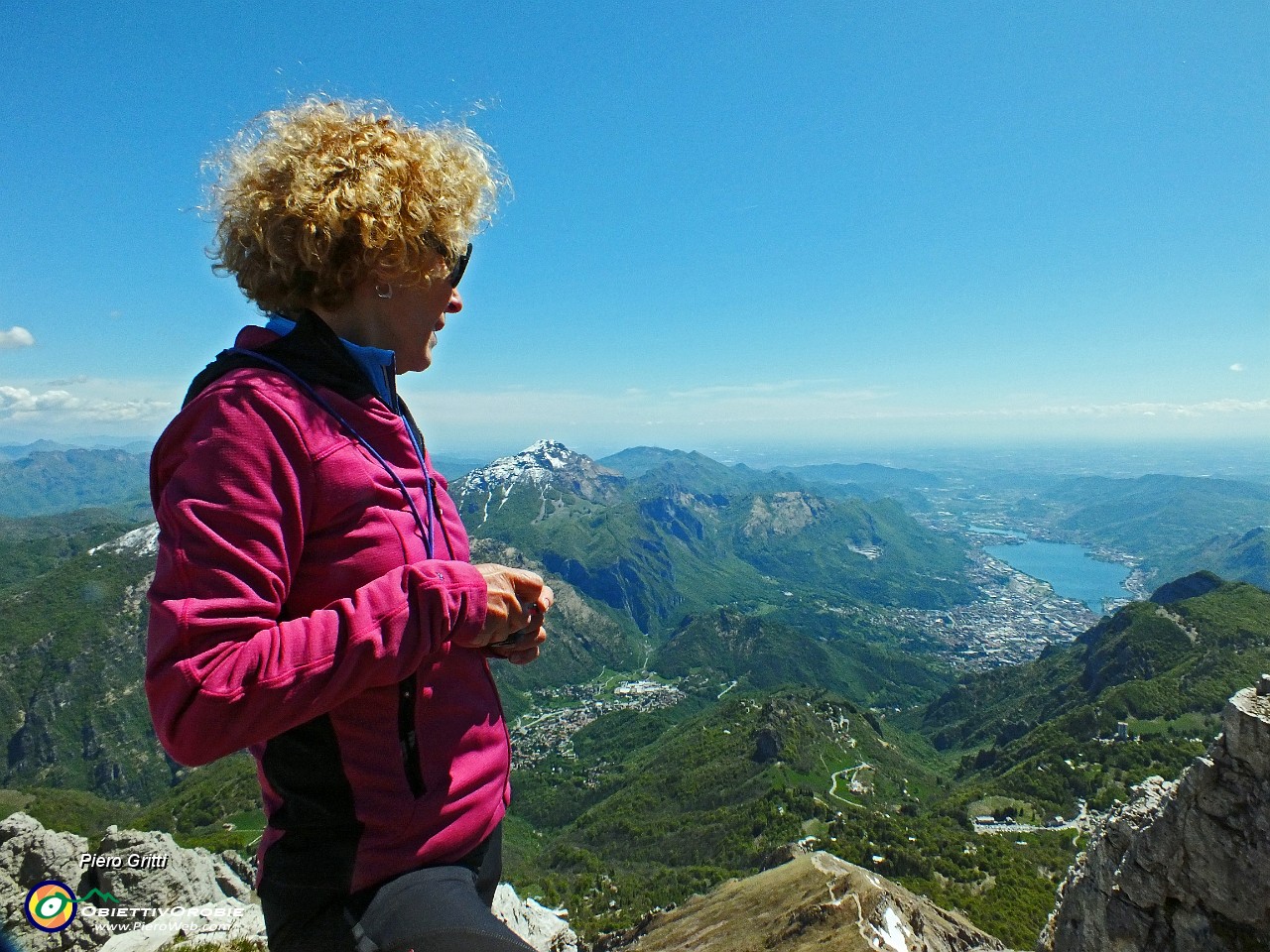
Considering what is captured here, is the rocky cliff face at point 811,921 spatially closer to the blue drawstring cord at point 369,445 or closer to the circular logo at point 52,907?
the circular logo at point 52,907

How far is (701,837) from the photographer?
330ft

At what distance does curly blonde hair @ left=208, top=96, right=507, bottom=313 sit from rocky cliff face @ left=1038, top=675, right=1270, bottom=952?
23.3 m

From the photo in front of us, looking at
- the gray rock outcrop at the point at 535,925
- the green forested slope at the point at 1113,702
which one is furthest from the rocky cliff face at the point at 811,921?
the green forested slope at the point at 1113,702

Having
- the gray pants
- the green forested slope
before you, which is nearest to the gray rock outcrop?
the gray pants

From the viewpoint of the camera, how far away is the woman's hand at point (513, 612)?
2627 mm

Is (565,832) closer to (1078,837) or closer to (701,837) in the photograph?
(701,837)

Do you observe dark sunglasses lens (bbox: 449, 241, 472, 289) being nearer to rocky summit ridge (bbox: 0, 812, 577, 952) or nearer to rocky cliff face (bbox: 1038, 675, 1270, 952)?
rocky summit ridge (bbox: 0, 812, 577, 952)

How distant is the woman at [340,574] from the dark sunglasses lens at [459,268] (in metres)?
0.03

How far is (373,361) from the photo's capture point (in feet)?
9.36

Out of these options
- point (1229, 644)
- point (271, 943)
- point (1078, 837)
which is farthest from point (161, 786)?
point (1229, 644)

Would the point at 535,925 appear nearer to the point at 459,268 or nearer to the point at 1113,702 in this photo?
the point at 459,268

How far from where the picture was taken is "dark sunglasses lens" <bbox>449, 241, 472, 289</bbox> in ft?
10.6

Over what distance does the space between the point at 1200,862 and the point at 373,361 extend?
2376 cm

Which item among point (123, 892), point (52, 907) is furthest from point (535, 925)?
point (52, 907)
